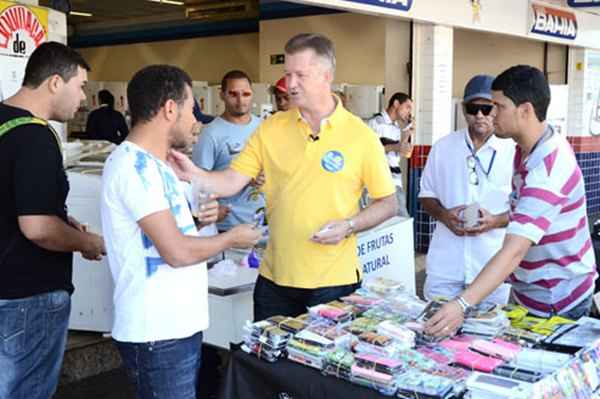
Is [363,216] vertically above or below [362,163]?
below

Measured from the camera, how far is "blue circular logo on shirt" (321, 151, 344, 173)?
2.68 meters

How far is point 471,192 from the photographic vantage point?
10.6 feet

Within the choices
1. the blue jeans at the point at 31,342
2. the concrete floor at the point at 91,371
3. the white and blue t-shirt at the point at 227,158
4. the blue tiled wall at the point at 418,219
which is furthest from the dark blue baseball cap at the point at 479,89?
the blue tiled wall at the point at 418,219

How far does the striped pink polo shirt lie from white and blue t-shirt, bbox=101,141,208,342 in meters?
1.11

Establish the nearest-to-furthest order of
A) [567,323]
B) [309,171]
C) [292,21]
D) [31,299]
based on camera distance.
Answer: [567,323], [31,299], [309,171], [292,21]

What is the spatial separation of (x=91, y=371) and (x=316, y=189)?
2.60 m

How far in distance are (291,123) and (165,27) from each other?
13.6m

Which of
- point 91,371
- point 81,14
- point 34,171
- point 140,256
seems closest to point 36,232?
point 34,171

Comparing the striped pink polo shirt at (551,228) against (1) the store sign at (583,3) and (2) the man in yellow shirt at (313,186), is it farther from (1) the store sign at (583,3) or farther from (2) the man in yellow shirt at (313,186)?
(1) the store sign at (583,3)

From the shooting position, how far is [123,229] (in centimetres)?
213

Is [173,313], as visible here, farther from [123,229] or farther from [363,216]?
[363,216]

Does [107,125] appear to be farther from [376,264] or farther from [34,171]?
[34,171]

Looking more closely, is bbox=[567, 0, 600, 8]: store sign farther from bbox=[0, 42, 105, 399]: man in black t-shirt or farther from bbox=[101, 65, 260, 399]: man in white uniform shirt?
bbox=[101, 65, 260, 399]: man in white uniform shirt

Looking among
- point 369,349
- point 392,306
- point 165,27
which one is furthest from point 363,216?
point 165,27
